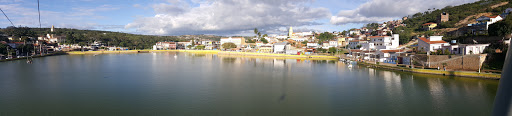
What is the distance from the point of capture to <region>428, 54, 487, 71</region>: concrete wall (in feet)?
42.0

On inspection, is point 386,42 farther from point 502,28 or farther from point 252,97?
point 252,97

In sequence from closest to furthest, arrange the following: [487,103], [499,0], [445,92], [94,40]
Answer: [487,103] → [445,92] → [499,0] → [94,40]

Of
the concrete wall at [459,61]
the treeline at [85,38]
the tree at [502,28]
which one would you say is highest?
the treeline at [85,38]

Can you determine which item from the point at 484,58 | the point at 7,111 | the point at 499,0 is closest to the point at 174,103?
the point at 7,111

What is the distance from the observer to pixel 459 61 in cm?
1344

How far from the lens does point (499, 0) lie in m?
30.8

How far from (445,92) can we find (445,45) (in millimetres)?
10108

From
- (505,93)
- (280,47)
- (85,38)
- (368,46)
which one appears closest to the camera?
(505,93)

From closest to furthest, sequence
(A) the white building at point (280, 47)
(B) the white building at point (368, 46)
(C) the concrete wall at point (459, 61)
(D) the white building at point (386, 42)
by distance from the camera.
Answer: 1. (C) the concrete wall at point (459, 61)
2. (D) the white building at point (386, 42)
3. (B) the white building at point (368, 46)
4. (A) the white building at point (280, 47)

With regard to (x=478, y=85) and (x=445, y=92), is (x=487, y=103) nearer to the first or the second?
(x=445, y=92)

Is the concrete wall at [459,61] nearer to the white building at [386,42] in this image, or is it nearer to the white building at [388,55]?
the white building at [388,55]

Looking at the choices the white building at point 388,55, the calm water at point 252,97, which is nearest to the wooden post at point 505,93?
the calm water at point 252,97

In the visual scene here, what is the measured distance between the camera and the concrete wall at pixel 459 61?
12.8 meters

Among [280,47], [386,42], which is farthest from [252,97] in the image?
[280,47]
